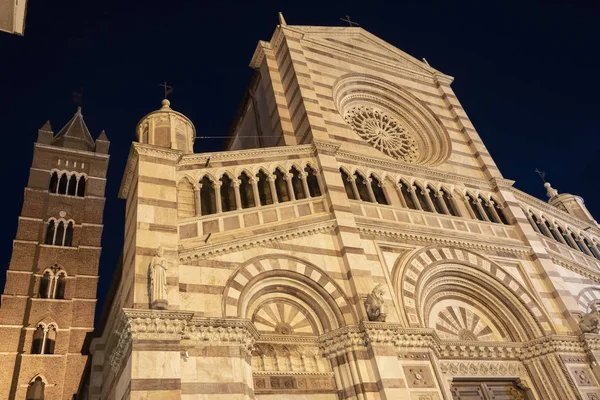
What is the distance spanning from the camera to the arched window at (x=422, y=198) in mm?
15691

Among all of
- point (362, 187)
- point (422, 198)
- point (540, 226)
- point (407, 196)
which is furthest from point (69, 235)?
point (540, 226)

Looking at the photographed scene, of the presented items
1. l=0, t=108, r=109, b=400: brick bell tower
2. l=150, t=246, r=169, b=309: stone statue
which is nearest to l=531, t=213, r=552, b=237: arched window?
l=150, t=246, r=169, b=309: stone statue

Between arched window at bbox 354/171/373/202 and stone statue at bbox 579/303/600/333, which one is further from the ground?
arched window at bbox 354/171/373/202

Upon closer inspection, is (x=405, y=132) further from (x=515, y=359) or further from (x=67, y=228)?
(x=67, y=228)

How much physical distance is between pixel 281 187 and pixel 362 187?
2.95 meters

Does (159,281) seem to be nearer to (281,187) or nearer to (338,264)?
(338,264)

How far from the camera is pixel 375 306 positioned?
1091cm

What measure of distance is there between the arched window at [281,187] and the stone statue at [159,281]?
4.34 m

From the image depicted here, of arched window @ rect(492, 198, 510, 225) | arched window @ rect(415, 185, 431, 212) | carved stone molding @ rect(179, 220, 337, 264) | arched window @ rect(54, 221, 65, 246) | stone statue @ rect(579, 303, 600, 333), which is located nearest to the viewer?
carved stone molding @ rect(179, 220, 337, 264)

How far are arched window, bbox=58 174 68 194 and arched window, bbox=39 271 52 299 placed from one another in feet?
25.1

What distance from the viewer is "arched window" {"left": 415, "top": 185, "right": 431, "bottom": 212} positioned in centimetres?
1569

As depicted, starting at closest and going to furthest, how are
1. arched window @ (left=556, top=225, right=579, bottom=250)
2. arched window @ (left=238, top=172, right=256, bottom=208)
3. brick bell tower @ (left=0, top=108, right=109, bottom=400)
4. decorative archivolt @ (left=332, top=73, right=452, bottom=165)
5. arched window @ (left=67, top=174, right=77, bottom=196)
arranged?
arched window @ (left=238, top=172, right=256, bottom=208) → arched window @ (left=556, top=225, right=579, bottom=250) → decorative archivolt @ (left=332, top=73, right=452, bottom=165) → brick bell tower @ (left=0, top=108, right=109, bottom=400) → arched window @ (left=67, top=174, right=77, bottom=196)

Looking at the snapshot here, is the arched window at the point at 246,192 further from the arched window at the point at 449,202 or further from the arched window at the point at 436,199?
the arched window at the point at 449,202

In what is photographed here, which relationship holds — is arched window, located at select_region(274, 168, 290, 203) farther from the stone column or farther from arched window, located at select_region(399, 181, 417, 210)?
arched window, located at select_region(399, 181, 417, 210)
